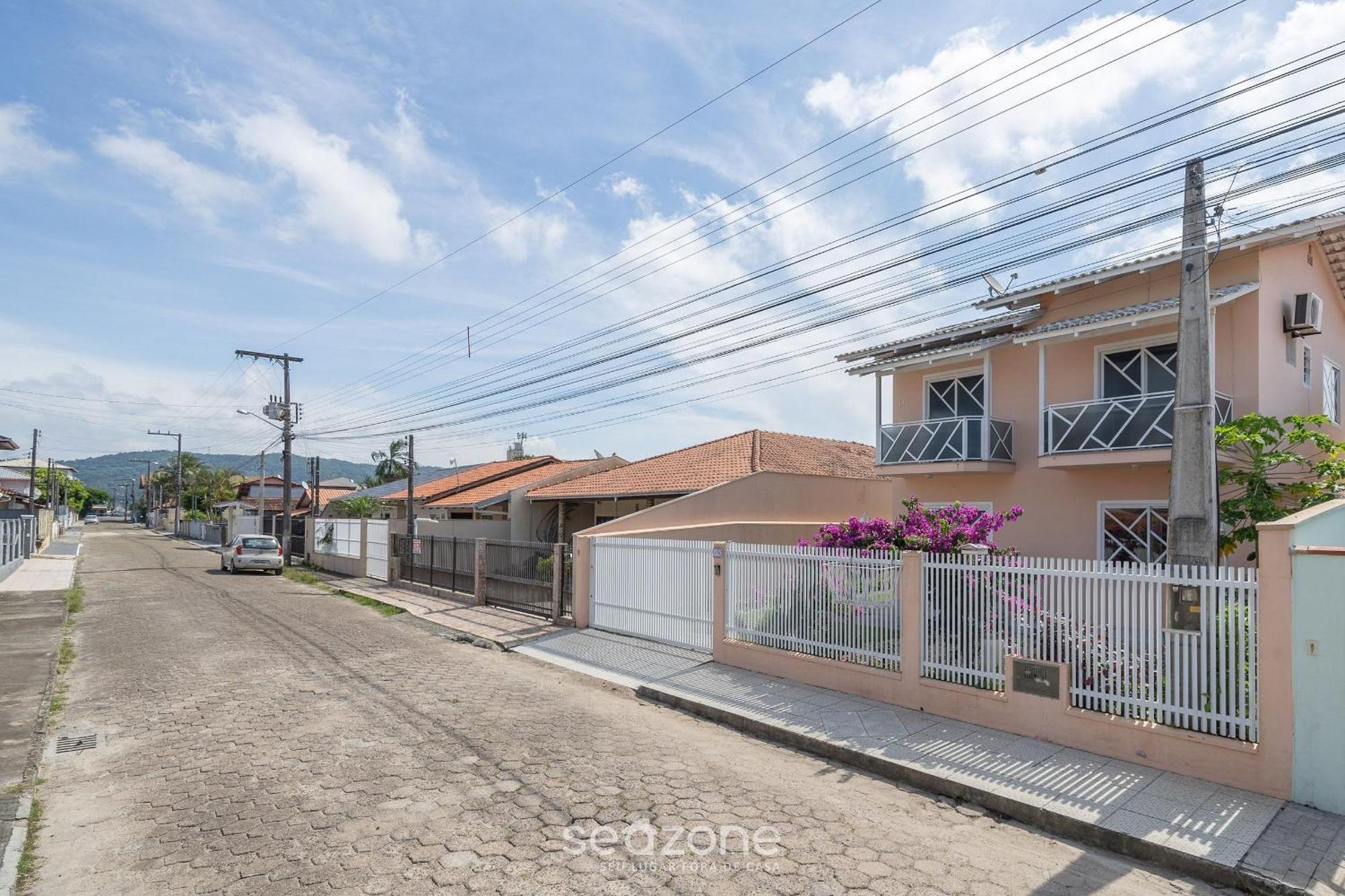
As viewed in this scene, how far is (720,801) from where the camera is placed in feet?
18.5

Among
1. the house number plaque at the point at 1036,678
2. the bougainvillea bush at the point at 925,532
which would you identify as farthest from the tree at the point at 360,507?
the house number plaque at the point at 1036,678

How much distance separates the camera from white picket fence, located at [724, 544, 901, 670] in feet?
28.0

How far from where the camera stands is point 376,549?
23422 mm

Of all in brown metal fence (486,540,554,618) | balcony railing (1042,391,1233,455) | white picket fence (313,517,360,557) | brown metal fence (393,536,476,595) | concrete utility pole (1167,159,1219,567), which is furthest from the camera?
white picket fence (313,517,360,557)

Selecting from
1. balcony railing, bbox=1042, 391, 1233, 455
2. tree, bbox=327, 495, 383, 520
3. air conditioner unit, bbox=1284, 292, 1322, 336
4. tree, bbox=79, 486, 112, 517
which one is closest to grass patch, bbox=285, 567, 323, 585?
tree, bbox=327, 495, 383, 520

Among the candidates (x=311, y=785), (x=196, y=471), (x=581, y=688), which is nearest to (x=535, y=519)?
(x=581, y=688)

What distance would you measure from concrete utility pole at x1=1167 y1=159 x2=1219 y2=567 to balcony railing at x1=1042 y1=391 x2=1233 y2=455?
5.37m

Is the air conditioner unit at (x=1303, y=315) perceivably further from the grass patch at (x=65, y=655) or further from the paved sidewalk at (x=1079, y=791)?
the grass patch at (x=65, y=655)

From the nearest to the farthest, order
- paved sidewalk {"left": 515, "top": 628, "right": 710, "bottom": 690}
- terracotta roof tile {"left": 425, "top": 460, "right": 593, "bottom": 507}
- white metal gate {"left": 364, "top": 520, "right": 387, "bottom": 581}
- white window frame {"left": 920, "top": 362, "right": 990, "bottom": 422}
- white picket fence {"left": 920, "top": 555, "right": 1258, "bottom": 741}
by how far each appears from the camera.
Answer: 1. white picket fence {"left": 920, "top": 555, "right": 1258, "bottom": 741}
2. paved sidewalk {"left": 515, "top": 628, "right": 710, "bottom": 690}
3. white window frame {"left": 920, "top": 362, "right": 990, "bottom": 422}
4. white metal gate {"left": 364, "top": 520, "right": 387, "bottom": 581}
5. terracotta roof tile {"left": 425, "top": 460, "right": 593, "bottom": 507}

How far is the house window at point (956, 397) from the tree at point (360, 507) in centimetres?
2364

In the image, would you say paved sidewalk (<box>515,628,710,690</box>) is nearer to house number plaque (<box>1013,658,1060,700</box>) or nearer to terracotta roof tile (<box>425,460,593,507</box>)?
house number plaque (<box>1013,658,1060,700</box>)

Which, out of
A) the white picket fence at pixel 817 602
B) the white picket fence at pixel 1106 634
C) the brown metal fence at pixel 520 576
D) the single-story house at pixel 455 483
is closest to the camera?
the white picket fence at pixel 1106 634

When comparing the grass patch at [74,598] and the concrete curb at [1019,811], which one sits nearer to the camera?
the concrete curb at [1019,811]

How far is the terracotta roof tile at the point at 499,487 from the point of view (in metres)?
25.9
